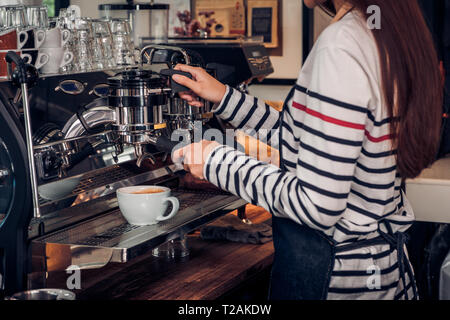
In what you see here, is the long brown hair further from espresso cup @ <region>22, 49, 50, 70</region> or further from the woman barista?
espresso cup @ <region>22, 49, 50, 70</region>

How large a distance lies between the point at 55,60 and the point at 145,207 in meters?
0.36

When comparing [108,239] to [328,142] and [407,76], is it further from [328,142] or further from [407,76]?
[407,76]

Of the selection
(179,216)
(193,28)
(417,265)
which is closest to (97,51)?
(179,216)

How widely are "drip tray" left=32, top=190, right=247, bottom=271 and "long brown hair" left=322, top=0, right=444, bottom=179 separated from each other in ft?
1.61

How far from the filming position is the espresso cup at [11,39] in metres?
1.17

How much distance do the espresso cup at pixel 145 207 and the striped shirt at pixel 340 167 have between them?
224 mm

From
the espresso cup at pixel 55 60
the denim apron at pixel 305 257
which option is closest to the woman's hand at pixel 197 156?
the denim apron at pixel 305 257

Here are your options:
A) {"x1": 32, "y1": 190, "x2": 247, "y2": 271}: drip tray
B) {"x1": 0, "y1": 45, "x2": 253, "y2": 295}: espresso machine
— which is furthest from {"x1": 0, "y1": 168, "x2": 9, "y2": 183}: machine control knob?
{"x1": 32, "y1": 190, "x2": 247, "y2": 271}: drip tray

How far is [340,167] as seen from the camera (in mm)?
941

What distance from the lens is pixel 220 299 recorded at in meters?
1.24

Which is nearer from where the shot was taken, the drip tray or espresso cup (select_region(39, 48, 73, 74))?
the drip tray

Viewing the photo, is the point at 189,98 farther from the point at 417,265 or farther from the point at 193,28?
the point at 193,28

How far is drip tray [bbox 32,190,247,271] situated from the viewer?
45.3 inches

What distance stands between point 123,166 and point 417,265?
1.16 m
